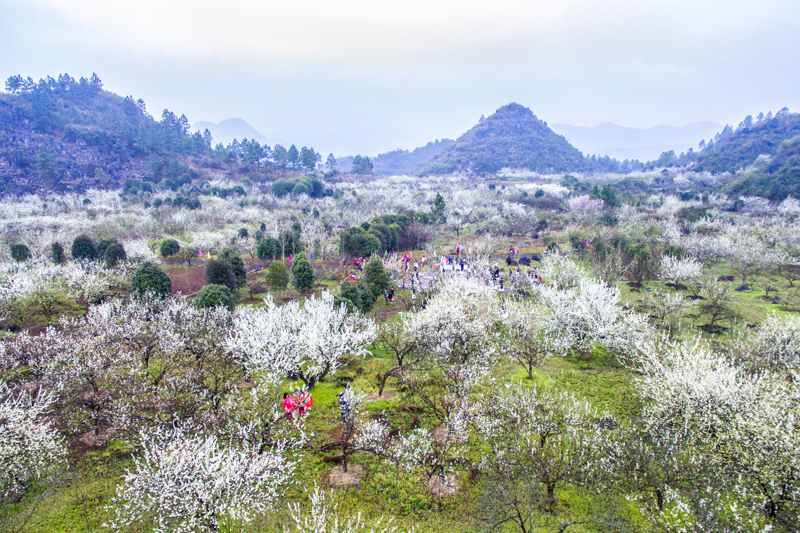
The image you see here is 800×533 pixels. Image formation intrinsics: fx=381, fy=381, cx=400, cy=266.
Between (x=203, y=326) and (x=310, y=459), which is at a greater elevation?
(x=203, y=326)

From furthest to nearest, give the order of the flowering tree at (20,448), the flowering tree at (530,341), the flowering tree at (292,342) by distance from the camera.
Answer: the flowering tree at (530,341)
the flowering tree at (292,342)
the flowering tree at (20,448)

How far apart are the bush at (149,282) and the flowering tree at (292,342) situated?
31.8 ft

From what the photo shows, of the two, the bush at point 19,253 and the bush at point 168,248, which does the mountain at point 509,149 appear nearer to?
the bush at point 168,248

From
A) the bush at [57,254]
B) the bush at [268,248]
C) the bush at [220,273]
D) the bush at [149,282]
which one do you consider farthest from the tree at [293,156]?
the bush at [149,282]

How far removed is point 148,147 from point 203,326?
295 ft

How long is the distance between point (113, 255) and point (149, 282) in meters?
9.32

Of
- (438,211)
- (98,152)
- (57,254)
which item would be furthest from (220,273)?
(98,152)

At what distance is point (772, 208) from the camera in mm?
55094

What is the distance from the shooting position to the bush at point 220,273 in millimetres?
27391

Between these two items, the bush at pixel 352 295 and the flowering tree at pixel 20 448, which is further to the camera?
the bush at pixel 352 295

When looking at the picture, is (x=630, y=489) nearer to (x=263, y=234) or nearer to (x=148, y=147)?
(x=263, y=234)

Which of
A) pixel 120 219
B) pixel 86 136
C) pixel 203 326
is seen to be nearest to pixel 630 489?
pixel 203 326

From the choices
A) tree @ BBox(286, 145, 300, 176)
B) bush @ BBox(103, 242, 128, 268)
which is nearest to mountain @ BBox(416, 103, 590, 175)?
tree @ BBox(286, 145, 300, 176)

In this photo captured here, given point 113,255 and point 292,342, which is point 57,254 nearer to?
point 113,255
